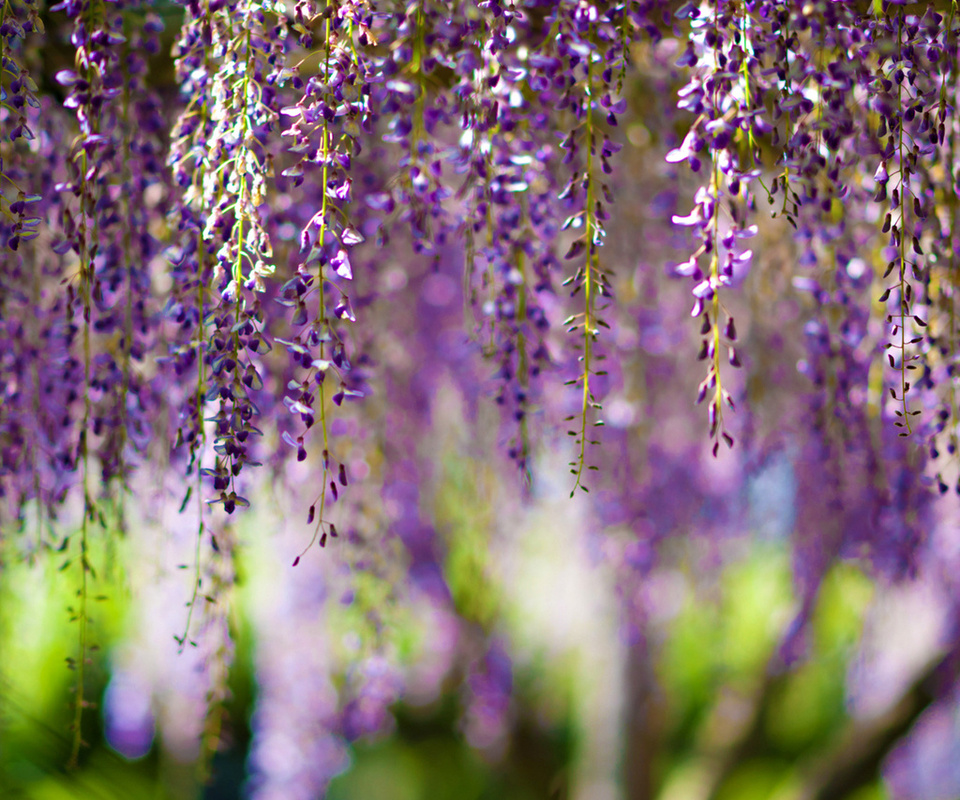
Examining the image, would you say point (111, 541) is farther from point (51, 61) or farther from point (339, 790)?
point (339, 790)

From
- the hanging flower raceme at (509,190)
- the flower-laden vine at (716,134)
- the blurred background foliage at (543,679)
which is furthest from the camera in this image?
the blurred background foliage at (543,679)

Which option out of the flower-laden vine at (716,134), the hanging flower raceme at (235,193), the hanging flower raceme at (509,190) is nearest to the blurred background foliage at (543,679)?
the hanging flower raceme at (235,193)

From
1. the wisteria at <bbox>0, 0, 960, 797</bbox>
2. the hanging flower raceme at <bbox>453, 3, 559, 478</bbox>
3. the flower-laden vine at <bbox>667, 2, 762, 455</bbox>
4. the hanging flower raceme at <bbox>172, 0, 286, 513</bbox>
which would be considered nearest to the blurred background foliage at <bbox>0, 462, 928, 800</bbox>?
the wisteria at <bbox>0, 0, 960, 797</bbox>

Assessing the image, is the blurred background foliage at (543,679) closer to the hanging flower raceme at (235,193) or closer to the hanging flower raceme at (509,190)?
the hanging flower raceme at (235,193)

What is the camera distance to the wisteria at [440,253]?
3.59 feet

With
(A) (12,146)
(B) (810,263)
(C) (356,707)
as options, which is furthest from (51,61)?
(C) (356,707)

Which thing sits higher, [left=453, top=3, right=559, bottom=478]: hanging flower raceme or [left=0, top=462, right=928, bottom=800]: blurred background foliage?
[left=453, top=3, right=559, bottom=478]: hanging flower raceme

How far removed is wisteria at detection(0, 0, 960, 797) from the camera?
1095 mm

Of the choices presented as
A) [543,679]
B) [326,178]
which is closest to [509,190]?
[326,178]

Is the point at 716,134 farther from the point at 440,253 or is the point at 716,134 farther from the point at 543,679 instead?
the point at 543,679

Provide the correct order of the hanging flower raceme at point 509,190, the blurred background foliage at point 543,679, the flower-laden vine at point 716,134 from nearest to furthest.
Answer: the flower-laden vine at point 716,134 < the hanging flower raceme at point 509,190 < the blurred background foliage at point 543,679

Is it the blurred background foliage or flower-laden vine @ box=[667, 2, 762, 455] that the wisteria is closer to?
flower-laden vine @ box=[667, 2, 762, 455]

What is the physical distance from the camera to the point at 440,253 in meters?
1.75

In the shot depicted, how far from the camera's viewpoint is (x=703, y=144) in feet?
3.60
